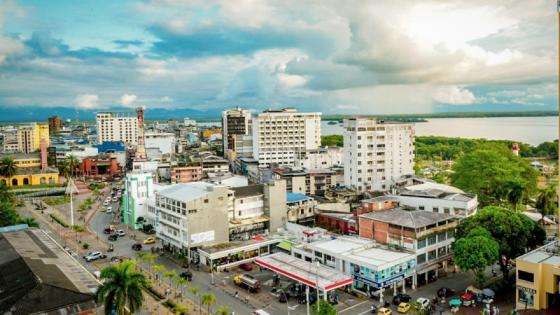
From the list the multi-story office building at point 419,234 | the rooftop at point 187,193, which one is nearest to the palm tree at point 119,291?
the rooftop at point 187,193

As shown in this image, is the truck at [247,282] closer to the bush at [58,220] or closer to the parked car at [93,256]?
the parked car at [93,256]

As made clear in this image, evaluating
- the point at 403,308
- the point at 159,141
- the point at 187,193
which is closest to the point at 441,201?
the point at 403,308

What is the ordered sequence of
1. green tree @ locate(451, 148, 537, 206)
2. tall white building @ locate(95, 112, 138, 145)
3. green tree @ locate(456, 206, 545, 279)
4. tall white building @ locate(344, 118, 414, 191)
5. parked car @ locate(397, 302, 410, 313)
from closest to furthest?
parked car @ locate(397, 302, 410, 313) → green tree @ locate(456, 206, 545, 279) → green tree @ locate(451, 148, 537, 206) → tall white building @ locate(344, 118, 414, 191) → tall white building @ locate(95, 112, 138, 145)

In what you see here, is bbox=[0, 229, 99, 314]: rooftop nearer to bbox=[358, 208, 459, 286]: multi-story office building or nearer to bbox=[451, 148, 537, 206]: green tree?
bbox=[358, 208, 459, 286]: multi-story office building

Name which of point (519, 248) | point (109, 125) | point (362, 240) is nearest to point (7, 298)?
point (362, 240)

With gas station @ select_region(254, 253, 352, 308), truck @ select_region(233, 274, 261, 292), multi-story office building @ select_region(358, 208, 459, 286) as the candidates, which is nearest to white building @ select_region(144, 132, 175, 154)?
truck @ select_region(233, 274, 261, 292)
